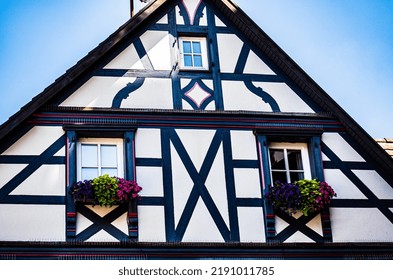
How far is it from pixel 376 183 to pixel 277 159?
4.96 ft

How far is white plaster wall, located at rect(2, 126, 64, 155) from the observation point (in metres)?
14.2

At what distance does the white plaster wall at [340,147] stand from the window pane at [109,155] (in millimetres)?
3173

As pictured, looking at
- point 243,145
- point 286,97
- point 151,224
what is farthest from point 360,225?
point 151,224

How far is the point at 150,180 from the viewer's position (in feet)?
47.1

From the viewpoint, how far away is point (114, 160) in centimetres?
1461

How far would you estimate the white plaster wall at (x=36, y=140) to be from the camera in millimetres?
14234

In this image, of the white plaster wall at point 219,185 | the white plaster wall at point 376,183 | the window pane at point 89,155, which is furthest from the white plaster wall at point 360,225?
the window pane at point 89,155

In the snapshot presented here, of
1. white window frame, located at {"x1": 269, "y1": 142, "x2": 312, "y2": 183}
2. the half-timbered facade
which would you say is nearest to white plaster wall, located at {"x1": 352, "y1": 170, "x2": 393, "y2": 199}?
the half-timbered facade

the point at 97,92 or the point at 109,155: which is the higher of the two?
the point at 97,92

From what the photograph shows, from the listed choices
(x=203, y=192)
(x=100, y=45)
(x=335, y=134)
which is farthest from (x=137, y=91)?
(x=335, y=134)

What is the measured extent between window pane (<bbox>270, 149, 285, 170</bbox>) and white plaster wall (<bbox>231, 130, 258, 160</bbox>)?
37 centimetres

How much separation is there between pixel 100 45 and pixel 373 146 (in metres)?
4.34

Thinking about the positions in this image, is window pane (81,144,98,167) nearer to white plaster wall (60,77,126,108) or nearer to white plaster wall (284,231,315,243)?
white plaster wall (60,77,126,108)

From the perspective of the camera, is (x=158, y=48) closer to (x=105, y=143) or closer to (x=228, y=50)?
(x=228, y=50)
